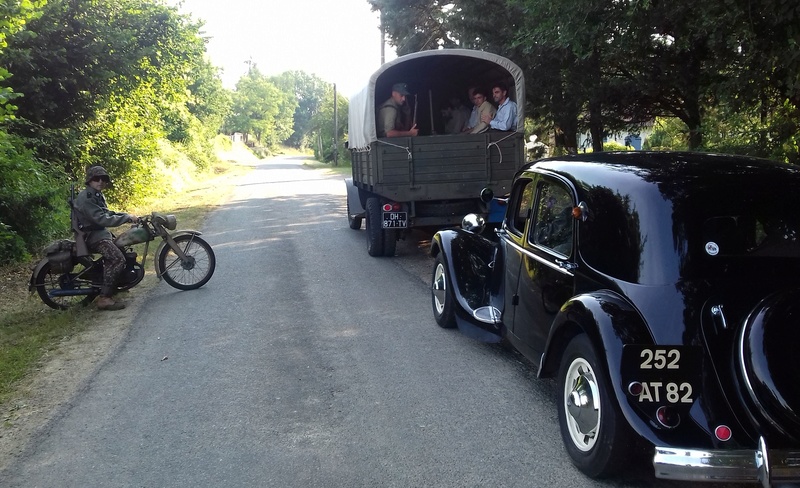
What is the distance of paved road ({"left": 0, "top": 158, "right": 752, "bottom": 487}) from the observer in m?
3.82

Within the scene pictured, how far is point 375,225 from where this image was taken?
10.3m

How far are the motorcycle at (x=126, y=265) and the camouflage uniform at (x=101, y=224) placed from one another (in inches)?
3.9

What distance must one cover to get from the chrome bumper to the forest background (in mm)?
5419

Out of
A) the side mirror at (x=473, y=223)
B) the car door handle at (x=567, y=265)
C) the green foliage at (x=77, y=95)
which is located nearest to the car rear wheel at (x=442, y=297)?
the side mirror at (x=473, y=223)

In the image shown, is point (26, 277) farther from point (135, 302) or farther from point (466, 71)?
point (466, 71)

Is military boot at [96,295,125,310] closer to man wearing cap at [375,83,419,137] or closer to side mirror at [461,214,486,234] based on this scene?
side mirror at [461,214,486,234]

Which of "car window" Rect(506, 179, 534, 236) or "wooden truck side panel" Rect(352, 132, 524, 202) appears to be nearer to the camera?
"car window" Rect(506, 179, 534, 236)

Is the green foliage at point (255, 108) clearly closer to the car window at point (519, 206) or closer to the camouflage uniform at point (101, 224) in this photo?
the camouflage uniform at point (101, 224)

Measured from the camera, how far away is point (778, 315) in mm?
3123

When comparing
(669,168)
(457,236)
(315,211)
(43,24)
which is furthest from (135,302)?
(315,211)

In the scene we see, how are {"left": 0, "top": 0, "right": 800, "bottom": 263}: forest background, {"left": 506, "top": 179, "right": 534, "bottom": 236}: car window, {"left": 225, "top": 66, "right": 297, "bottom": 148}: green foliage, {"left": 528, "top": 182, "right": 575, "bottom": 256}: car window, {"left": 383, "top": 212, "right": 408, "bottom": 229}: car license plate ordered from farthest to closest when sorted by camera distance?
{"left": 225, "top": 66, "right": 297, "bottom": 148}: green foliage < {"left": 383, "top": 212, "right": 408, "bottom": 229}: car license plate < {"left": 0, "top": 0, "right": 800, "bottom": 263}: forest background < {"left": 506, "top": 179, "right": 534, "bottom": 236}: car window < {"left": 528, "top": 182, "right": 575, "bottom": 256}: car window

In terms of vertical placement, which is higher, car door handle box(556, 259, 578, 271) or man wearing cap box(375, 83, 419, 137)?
man wearing cap box(375, 83, 419, 137)

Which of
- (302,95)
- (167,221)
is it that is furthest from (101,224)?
(302,95)

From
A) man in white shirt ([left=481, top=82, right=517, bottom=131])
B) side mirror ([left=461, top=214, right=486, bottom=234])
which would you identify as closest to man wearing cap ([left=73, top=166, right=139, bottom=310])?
side mirror ([left=461, top=214, right=486, bottom=234])
